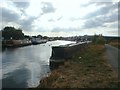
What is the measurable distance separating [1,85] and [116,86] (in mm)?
10915

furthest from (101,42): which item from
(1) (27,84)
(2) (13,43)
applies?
(1) (27,84)

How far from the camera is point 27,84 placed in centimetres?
1972

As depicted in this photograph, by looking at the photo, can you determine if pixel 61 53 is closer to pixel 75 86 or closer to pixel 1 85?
pixel 1 85

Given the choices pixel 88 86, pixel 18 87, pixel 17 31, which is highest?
pixel 17 31

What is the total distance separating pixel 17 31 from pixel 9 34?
625 cm

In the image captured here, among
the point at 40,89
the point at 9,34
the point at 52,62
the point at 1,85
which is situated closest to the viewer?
the point at 40,89

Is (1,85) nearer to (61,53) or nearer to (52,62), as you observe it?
(52,62)

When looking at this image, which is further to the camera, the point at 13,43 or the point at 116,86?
the point at 13,43

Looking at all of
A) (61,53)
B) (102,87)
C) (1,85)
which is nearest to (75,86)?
(102,87)

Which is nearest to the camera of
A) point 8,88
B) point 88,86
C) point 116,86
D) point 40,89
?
point 116,86

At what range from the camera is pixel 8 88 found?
18297 mm

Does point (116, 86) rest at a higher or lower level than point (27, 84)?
higher

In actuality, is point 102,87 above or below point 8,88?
above

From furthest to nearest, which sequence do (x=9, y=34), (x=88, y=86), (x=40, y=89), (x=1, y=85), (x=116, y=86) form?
(x=9, y=34)
(x=1, y=85)
(x=40, y=89)
(x=88, y=86)
(x=116, y=86)
